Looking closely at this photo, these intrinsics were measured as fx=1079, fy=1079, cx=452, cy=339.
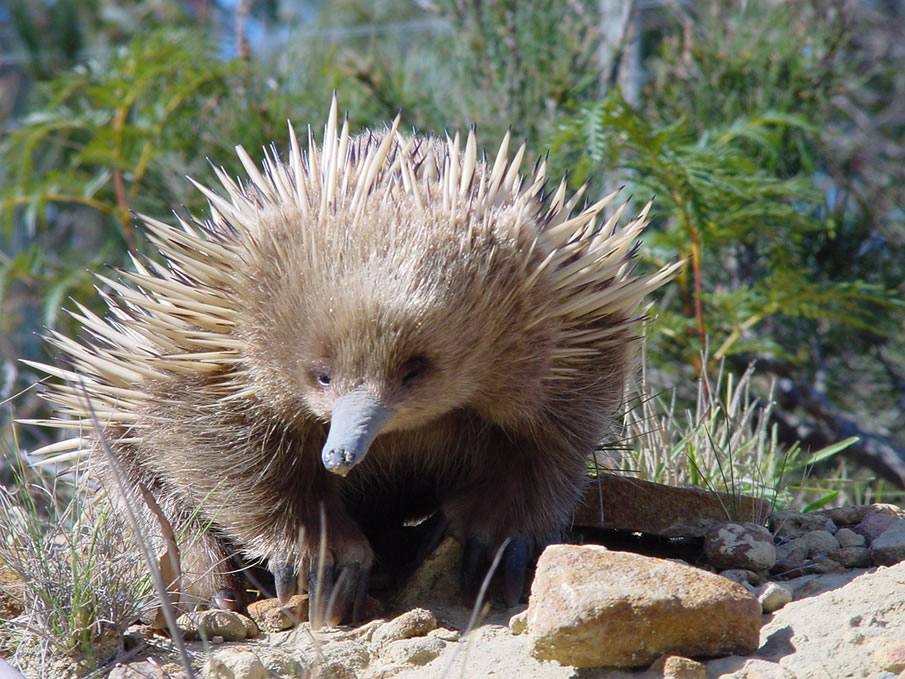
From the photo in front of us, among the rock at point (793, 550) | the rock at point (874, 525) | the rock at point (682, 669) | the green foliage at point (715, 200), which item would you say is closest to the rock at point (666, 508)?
the rock at point (793, 550)

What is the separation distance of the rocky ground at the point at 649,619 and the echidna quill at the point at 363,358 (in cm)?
15

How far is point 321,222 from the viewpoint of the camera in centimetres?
221

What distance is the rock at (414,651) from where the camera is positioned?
214 centimetres

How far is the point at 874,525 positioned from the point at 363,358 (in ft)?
4.59

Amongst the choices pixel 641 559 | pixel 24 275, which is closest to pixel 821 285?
pixel 641 559

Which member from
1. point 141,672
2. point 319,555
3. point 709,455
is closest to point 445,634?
point 319,555

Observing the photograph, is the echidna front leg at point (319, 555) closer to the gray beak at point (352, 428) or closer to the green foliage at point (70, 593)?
the green foliage at point (70, 593)

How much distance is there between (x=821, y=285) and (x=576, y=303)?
1.80 m

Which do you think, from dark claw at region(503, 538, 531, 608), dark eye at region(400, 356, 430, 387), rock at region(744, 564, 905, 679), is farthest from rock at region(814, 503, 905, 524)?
dark eye at region(400, 356, 430, 387)

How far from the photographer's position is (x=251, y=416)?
2404mm

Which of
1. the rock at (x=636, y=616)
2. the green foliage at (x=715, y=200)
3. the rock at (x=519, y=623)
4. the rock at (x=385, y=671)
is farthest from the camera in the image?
the green foliage at (x=715, y=200)

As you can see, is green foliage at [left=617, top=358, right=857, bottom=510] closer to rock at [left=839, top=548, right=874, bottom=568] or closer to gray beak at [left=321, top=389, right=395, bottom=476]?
rock at [left=839, top=548, right=874, bottom=568]

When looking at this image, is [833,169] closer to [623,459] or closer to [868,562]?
[623,459]

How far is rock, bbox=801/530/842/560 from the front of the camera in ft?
8.16
